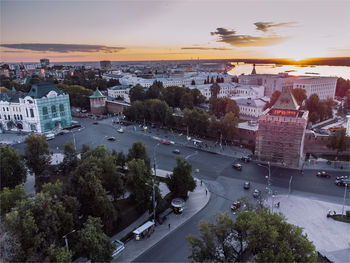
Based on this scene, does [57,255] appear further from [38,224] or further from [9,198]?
[9,198]

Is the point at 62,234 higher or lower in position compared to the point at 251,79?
lower

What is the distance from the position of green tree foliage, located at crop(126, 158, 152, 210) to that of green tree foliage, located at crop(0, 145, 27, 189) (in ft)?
50.5

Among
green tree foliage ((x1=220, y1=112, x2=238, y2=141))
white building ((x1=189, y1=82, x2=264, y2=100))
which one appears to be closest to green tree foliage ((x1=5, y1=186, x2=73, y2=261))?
green tree foliage ((x1=220, y1=112, x2=238, y2=141))

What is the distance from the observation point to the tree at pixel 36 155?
3503cm

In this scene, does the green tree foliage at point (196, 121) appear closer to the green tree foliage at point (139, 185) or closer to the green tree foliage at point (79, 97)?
the green tree foliage at point (139, 185)

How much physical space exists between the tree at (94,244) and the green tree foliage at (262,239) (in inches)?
286

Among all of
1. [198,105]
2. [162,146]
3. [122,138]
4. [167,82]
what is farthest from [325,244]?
[167,82]

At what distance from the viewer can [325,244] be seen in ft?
82.4

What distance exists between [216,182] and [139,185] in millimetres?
14029

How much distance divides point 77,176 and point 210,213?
15963 millimetres

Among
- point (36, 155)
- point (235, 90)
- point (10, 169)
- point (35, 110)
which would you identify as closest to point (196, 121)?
point (36, 155)

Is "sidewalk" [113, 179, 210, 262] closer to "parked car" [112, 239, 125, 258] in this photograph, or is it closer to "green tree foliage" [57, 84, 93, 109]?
"parked car" [112, 239, 125, 258]

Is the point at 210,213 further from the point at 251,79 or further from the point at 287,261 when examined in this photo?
the point at 251,79

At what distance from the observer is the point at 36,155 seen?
35.3m
